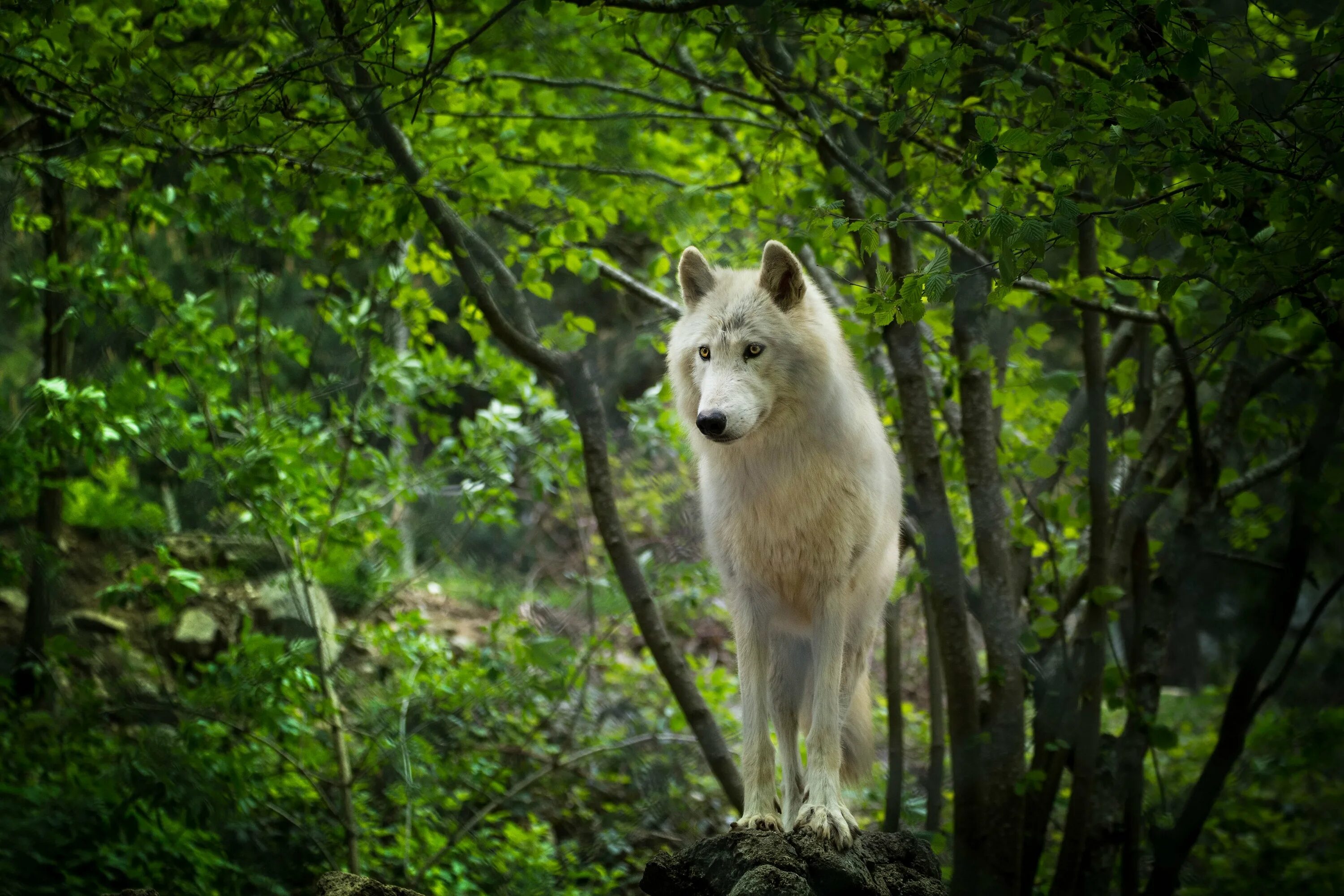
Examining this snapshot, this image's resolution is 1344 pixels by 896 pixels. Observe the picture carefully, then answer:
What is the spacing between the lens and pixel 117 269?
5988 millimetres

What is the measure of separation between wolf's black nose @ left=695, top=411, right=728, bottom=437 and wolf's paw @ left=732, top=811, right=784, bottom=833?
1421mm

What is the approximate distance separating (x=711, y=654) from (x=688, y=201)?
717 centimetres

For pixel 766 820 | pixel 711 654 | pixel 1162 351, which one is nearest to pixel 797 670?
pixel 766 820

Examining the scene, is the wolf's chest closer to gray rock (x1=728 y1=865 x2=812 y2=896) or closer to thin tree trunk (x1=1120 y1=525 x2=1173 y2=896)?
gray rock (x1=728 y1=865 x2=812 y2=896)

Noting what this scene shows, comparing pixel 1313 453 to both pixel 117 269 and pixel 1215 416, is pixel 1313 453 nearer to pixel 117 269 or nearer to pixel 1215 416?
pixel 1215 416

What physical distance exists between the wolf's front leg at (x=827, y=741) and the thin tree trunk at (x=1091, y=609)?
1768 mm

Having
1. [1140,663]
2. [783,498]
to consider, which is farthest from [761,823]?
[1140,663]

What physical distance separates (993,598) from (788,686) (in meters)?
1.51

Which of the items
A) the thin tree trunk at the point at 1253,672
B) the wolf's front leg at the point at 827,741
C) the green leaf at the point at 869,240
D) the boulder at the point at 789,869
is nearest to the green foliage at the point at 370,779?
the wolf's front leg at the point at 827,741

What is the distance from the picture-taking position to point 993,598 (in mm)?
4895

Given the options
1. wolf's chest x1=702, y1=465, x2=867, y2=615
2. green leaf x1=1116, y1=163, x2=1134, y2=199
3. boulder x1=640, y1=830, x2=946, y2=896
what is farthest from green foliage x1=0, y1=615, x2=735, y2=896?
green leaf x1=1116, y1=163, x2=1134, y2=199

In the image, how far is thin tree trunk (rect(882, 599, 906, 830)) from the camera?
18.1ft

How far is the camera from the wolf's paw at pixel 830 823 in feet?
10.5

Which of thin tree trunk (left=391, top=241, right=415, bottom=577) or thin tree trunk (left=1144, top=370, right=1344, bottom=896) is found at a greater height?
thin tree trunk (left=391, top=241, right=415, bottom=577)
